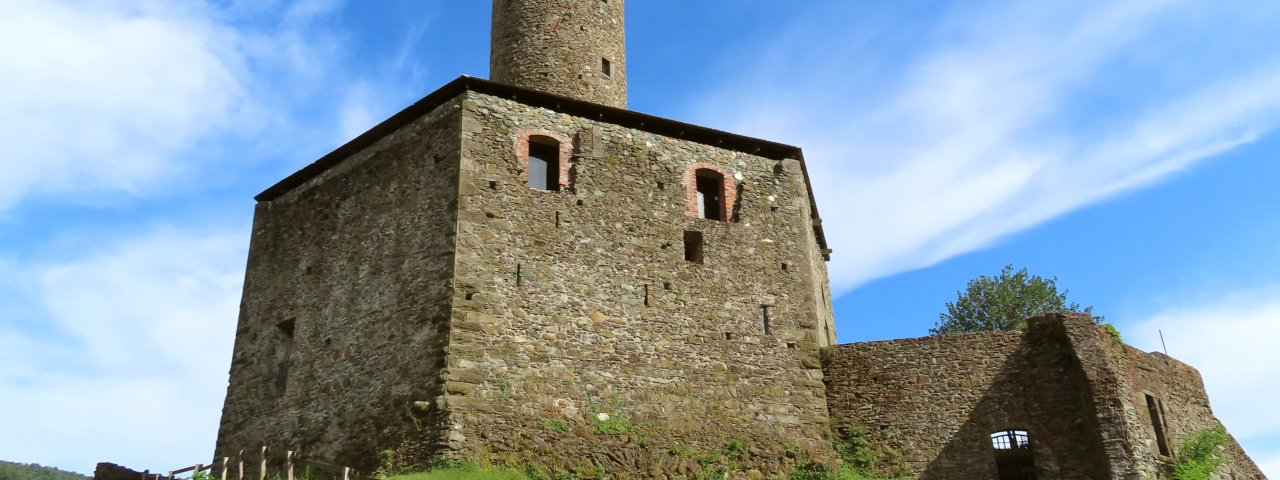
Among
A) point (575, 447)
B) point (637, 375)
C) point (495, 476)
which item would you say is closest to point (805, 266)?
point (637, 375)

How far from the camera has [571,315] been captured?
57.4 feet

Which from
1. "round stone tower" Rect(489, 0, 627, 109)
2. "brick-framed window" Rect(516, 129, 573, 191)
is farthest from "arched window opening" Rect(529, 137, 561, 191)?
Answer: "round stone tower" Rect(489, 0, 627, 109)

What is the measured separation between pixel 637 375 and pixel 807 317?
404 cm

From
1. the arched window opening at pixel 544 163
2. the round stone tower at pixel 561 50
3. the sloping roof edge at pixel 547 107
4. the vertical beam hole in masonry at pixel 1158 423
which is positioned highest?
the round stone tower at pixel 561 50

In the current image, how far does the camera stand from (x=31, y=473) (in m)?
94.1

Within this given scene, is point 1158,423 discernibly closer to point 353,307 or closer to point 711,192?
point 711,192

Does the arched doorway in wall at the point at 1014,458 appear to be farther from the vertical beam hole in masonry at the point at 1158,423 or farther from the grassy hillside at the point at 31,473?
the grassy hillside at the point at 31,473

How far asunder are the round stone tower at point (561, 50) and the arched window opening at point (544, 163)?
8.59 feet

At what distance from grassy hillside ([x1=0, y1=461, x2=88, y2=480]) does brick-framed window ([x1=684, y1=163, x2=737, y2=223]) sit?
284ft

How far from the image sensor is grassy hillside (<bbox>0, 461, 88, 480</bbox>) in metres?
88.6

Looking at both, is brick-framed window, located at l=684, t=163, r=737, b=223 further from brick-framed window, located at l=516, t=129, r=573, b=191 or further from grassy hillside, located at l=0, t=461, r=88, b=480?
grassy hillside, located at l=0, t=461, r=88, b=480

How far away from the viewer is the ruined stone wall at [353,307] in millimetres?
16672

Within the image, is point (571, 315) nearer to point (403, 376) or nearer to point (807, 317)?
point (403, 376)

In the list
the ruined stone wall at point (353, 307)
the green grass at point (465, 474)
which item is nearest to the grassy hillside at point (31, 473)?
the ruined stone wall at point (353, 307)
